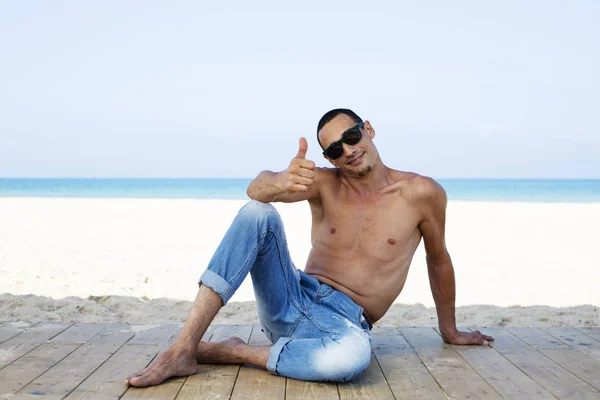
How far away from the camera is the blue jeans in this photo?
2834 millimetres

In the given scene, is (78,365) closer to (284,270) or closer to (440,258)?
(284,270)

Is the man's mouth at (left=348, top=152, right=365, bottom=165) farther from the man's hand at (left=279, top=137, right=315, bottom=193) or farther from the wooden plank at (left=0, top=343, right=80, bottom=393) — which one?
the wooden plank at (left=0, top=343, right=80, bottom=393)

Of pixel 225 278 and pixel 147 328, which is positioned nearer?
pixel 225 278

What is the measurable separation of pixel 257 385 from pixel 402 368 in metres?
0.77

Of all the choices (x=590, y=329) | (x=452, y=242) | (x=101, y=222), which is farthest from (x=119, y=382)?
(x=101, y=222)

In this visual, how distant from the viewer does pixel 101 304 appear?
17.4 feet

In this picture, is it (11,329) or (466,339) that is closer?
(466,339)

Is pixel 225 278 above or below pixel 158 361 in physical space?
above

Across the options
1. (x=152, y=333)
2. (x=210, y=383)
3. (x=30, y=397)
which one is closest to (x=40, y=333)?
(x=152, y=333)

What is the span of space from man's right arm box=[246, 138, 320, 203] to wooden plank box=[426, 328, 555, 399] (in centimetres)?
124

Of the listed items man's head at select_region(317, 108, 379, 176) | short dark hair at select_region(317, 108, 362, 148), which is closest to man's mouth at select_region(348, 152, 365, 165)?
man's head at select_region(317, 108, 379, 176)

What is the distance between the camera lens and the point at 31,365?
3135 mm

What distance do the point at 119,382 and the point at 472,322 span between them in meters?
2.92

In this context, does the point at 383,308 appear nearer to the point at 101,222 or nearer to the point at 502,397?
the point at 502,397
